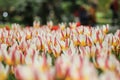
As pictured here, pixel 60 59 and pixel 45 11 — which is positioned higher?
pixel 45 11

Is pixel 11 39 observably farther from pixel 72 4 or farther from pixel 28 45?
pixel 72 4

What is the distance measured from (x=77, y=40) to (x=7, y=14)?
19.4 metres

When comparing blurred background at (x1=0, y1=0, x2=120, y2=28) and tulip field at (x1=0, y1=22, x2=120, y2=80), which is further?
blurred background at (x1=0, y1=0, x2=120, y2=28)

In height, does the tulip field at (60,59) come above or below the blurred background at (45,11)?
below

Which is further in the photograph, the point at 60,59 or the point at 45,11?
the point at 45,11

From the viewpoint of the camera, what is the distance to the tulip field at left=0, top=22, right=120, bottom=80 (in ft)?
9.03

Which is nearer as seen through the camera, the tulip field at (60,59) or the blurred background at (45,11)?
the tulip field at (60,59)

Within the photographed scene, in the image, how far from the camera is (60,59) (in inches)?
121

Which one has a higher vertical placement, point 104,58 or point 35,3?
point 35,3

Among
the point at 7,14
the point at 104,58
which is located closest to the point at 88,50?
the point at 104,58

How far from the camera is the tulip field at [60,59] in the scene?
9.03 feet

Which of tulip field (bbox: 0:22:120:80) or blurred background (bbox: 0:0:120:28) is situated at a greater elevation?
blurred background (bbox: 0:0:120:28)

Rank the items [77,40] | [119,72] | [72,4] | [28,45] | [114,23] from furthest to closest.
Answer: [72,4], [114,23], [77,40], [28,45], [119,72]

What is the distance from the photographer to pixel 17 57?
3.78 meters
